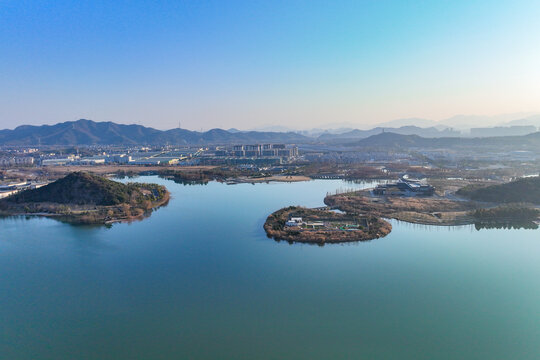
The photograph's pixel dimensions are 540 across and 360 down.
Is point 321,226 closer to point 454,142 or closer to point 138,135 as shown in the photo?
point 454,142

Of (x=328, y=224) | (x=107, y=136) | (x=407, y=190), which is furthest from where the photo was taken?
(x=107, y=136)

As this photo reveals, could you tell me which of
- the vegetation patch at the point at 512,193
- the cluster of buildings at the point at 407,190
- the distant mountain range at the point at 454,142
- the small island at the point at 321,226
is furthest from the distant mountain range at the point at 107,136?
the small island at the point at 321,226

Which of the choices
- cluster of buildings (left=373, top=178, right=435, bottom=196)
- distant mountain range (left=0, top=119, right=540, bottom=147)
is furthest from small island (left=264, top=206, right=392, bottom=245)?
distant mountain range (left=0, top=119, right=540, bottom=147)

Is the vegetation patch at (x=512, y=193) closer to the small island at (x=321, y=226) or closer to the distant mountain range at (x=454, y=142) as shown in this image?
the small island at (x=321, y=226)

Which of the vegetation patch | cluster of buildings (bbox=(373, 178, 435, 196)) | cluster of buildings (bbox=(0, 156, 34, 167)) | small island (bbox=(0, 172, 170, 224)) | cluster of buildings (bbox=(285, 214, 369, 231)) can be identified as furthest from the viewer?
cluster of buildings (bbox=(0, 156, 34, 167))

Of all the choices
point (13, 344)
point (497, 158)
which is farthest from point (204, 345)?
point (497, 158)

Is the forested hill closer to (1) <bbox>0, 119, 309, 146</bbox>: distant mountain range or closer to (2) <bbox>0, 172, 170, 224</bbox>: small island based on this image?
(2) <bbox>0, 172, 170, 224</bbox>: small island

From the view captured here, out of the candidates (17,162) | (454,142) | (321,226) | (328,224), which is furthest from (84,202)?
(454,142)
